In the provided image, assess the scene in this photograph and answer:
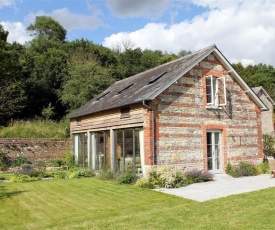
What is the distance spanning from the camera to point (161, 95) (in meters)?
14.4

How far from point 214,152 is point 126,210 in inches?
339

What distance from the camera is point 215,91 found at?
651 inches

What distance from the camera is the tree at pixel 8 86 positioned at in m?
30.4

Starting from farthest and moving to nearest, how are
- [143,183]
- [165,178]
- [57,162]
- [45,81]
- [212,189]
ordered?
1. [45,81]
2. [57,162]
3. [143,183]
4. [165,178]
5. [212,189]

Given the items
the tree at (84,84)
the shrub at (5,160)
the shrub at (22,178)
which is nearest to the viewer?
the shrub at (22,178)

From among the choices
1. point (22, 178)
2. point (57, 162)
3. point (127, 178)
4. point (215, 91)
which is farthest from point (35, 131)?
point (215, 91)

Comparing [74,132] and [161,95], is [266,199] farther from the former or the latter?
[74,132]

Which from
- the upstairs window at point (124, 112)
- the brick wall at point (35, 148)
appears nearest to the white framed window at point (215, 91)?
the upstairs window at point (124, 112)

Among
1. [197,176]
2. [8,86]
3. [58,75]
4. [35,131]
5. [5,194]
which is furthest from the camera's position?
[58,75]

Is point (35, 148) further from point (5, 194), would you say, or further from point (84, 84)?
point (84, 84)

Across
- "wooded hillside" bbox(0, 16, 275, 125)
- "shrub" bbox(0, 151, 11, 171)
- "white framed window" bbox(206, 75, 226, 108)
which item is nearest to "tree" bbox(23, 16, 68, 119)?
"wooded hillside" bbox(0, 16, 275, 125)

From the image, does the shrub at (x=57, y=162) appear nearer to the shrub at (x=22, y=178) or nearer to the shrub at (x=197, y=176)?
the shrub at (x=22, y=178)

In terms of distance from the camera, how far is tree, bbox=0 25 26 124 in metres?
30.4

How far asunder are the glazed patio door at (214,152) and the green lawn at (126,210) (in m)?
5.11
